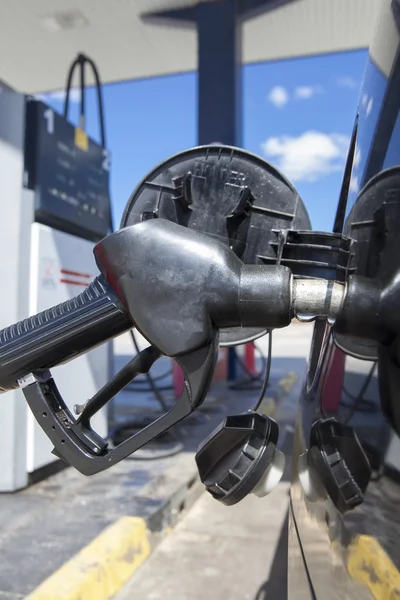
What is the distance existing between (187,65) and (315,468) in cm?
815

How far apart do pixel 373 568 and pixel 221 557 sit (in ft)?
7.90

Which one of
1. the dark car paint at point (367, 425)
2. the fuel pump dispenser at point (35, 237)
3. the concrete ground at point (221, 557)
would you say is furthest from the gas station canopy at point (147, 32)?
the dark car paint at point (367, 425)

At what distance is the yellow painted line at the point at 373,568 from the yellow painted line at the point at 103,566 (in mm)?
1677

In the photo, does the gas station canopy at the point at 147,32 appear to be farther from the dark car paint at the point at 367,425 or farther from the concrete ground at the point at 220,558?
the dark car paint at the point at 367,425

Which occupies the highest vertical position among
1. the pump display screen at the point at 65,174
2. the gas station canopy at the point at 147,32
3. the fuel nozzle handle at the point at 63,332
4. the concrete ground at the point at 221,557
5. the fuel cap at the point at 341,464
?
the gas station canopy at the point at 147,32

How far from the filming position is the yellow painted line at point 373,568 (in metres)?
0.85

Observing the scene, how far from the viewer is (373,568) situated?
917 mm

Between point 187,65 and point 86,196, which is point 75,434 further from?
point 187,65

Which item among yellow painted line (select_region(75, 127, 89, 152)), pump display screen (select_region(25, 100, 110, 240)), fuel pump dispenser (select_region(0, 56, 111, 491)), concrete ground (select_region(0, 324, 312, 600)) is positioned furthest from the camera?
yellow painted line (select_region(75, 127, 89, 152))

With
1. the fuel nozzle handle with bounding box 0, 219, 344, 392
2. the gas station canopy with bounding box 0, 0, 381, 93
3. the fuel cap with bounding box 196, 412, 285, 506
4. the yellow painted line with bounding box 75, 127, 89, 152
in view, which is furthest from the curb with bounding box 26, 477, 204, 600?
the gas station canopy with bounding box 0, 0, 381, 93

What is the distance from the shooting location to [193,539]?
3334 millimetres

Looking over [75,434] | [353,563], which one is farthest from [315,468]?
[75,434]

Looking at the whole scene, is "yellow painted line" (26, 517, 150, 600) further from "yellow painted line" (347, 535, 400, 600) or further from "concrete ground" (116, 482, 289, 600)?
"yellow painted line" (347, 535, 400, 600)

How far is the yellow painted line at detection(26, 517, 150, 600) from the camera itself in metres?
2.34
